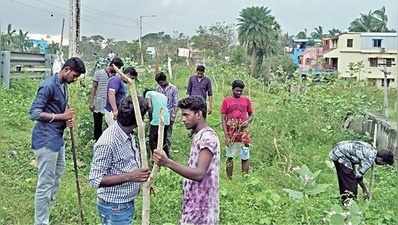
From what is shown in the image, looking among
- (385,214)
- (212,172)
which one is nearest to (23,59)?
(385,214)

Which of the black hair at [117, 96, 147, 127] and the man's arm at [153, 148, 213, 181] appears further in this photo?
the black hair at [117, 96, 147, 127]

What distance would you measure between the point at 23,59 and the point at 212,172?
13.8m

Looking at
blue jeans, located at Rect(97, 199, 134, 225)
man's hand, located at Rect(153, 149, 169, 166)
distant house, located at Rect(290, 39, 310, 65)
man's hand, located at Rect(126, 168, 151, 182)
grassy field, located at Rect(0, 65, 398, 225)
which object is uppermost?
distant house, located at Rect(290, 39, 310, 65)

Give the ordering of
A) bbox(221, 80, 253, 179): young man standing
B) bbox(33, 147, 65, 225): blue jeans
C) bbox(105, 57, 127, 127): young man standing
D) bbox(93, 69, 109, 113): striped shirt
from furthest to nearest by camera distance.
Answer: bbox(93, 69, 109, 113): striped shirt, bbox(221, 80, 253, 179): young man standing, bbox(105, 57, 127, 127): young man standing, bbox(33, 147, 65, 225): blue jeans

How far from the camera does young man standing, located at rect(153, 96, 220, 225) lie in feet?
12.9

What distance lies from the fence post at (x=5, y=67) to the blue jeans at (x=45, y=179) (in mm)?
9581

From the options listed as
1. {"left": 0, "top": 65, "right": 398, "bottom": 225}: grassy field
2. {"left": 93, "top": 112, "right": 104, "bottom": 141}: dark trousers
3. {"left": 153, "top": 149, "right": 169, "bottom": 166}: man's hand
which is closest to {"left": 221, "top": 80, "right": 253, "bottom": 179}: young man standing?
{"left": 0, "top": 65, "right": 398, "bottom": 225}: grassy field

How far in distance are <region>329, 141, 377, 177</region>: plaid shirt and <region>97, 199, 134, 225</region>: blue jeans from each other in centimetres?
348

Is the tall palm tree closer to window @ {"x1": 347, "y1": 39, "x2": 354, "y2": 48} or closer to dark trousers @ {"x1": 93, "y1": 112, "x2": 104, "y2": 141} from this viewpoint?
window @ {"x1": 347, "y1": 39, "x2": 354, "y2": 48}

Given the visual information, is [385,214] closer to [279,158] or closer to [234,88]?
[234,88]

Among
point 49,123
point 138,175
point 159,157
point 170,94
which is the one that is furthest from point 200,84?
point 159,157

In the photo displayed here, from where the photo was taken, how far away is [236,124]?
8352mm

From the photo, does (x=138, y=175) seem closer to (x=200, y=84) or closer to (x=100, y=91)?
(x=100, y=91)

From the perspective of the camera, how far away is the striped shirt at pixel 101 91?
8.48 meters
